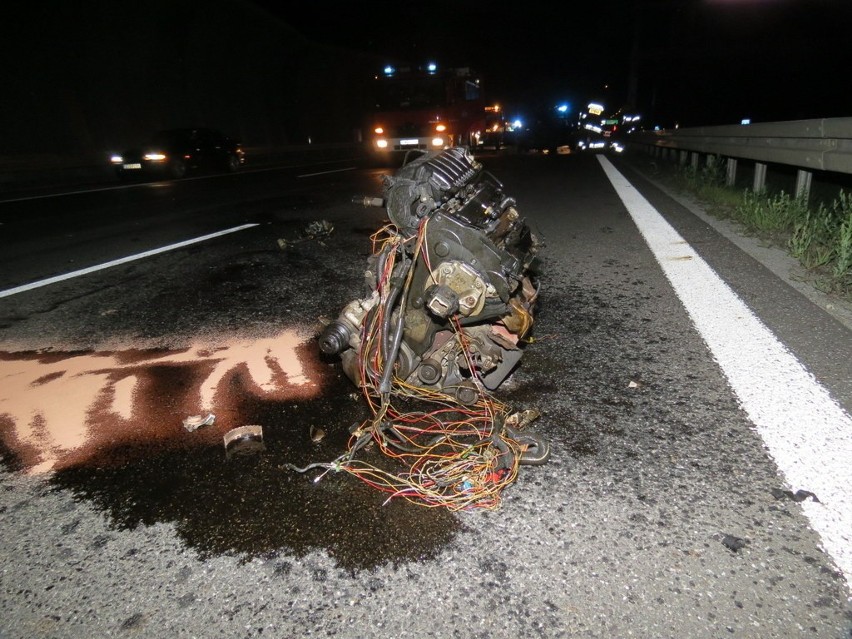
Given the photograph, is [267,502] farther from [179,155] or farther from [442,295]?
[179,155]

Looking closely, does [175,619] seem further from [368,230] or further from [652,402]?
[368,230]

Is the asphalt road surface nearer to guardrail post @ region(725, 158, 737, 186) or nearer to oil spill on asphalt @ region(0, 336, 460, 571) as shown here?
oil spill on asphalt @ region(0, 336, 460, 571)

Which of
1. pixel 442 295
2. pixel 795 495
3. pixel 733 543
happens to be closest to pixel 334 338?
pixel 442 295

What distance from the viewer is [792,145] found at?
592 cm

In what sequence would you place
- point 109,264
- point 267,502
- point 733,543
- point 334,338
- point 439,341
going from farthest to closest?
1. point 109,264
2. point 439,341
3. point 334,338
4. point 267,502
5. point 733,543

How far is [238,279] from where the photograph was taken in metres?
4.84

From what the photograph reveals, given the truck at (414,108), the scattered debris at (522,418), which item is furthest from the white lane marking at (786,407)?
the truck at (414,108)

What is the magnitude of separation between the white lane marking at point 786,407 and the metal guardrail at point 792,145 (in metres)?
2.13

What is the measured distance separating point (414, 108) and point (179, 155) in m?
8.87

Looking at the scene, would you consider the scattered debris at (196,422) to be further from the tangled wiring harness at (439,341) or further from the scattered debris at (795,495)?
the scattered debris at (795,495)

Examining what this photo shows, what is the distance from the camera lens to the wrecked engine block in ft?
8.07

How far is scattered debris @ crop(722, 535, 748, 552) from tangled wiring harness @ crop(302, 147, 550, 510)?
0.67m

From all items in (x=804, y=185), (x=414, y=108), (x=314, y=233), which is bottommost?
(x=314, y=233)

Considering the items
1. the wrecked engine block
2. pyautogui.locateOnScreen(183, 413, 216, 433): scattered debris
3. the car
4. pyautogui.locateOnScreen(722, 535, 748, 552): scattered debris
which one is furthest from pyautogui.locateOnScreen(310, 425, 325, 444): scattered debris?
the car
